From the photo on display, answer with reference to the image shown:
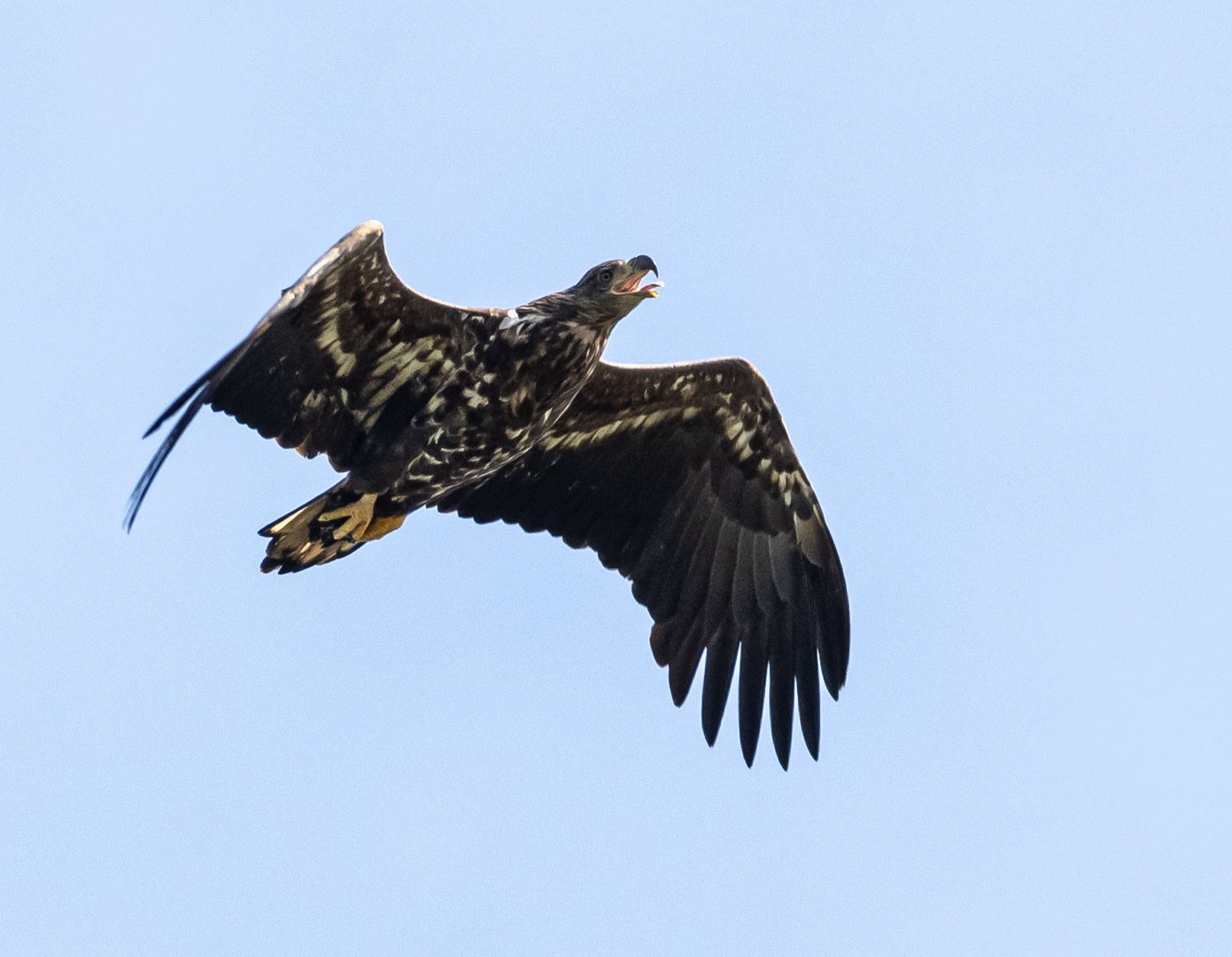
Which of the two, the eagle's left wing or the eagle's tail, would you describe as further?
the eagle's left wing

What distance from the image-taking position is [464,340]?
1442cm

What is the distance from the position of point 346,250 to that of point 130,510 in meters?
2.78

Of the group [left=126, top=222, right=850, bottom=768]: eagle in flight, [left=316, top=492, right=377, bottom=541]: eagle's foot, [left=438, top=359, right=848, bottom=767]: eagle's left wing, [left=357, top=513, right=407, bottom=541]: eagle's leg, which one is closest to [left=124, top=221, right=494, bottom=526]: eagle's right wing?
[left=126, top=222, right=850, bottom=768]: eagle in flight

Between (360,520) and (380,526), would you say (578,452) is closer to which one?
(380,526)

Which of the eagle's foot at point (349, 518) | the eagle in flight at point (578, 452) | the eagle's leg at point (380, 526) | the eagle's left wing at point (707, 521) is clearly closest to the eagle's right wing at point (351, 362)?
the eagle in flight at point (578, 452)

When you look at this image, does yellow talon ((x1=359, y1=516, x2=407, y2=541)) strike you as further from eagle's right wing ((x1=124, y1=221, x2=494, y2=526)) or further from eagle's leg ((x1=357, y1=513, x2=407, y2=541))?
eagle's right wing ((x1=124, y1=221, x2=494, y2=526))

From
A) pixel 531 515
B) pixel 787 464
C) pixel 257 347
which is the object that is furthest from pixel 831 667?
pixel 257 347

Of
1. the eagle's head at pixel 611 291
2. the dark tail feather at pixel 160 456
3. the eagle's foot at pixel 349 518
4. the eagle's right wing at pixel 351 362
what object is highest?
the eagle's head at pixel 611 291

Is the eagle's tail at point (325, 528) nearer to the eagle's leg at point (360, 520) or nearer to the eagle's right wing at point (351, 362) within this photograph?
the eagle's leg at point (360, 520)

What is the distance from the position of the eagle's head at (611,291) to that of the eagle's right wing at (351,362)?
696 mm

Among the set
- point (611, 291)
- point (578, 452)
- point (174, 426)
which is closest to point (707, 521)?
point (578, 452)

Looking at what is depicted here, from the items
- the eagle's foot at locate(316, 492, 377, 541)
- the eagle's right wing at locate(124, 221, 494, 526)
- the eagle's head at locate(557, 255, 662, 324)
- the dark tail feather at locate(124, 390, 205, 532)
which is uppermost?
the eagle's head at locate(557, 255, 662, 324)

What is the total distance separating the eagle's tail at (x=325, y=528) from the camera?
46.6 feet

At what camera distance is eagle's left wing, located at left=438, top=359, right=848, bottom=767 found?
15727 millimetres
